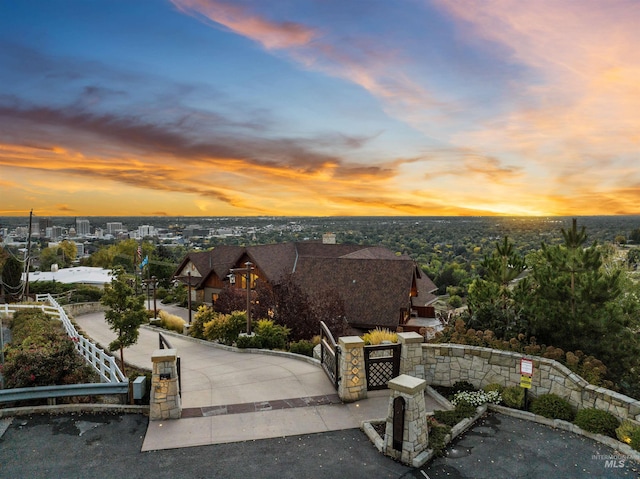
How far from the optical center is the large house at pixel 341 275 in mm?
25619

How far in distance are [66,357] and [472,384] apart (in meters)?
11.0

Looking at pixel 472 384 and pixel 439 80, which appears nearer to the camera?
pixel 472 384

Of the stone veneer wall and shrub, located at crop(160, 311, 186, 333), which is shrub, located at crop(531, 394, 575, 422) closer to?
the stone veneer wall

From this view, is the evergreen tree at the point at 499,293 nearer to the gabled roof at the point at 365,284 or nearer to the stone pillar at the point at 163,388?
the stone pillar at the point at 163,388

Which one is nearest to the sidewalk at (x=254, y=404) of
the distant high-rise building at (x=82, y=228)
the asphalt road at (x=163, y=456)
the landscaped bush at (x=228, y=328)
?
the asphalt road at (x=163, y=456)

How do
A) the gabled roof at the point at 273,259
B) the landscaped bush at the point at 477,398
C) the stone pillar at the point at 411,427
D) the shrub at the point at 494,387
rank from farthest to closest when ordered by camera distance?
the gabled roof at the point at 273,259 → the shrub at the point at 494,387 → the landscaped bush at the point at 477,398 → the stone pillar at the point at 411,427

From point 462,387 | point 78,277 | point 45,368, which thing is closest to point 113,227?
point 78,277

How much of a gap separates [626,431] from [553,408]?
1469mm

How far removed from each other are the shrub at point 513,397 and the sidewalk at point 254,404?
9.84 ft

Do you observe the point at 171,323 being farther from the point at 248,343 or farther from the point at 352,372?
the point at 352,372

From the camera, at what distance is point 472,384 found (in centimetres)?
1127

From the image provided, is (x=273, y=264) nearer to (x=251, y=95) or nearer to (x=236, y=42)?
(x=251, y=95)

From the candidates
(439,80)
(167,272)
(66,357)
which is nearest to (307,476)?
(66,357)

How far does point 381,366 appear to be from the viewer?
11.0 meters
